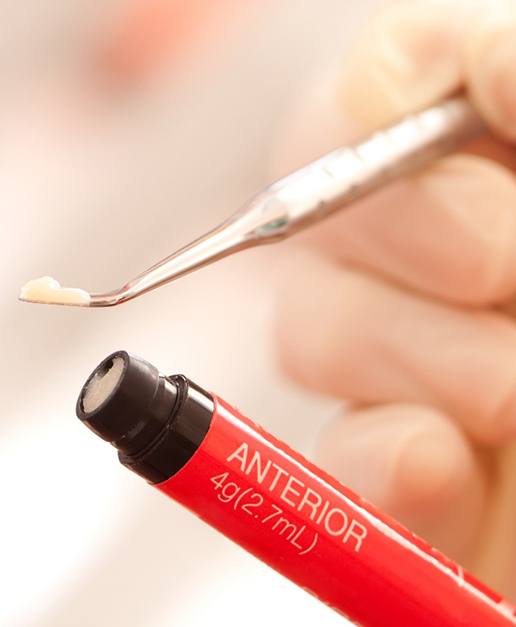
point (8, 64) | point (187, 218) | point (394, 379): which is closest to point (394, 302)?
Result: point (394, 379)

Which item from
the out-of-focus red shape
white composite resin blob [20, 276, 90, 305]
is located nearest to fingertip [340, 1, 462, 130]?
white composite resin blob [20, 276, 90, 305]

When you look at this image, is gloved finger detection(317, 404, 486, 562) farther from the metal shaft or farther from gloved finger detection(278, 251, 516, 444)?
the metal shaft

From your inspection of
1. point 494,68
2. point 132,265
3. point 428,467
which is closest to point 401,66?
point 494,68

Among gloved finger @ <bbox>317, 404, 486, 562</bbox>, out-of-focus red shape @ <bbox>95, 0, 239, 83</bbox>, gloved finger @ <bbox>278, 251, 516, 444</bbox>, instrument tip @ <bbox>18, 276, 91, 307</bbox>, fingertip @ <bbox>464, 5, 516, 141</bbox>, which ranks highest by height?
out-of-focus red shape @ <bbox>95, 0, 239, 83</bbox>

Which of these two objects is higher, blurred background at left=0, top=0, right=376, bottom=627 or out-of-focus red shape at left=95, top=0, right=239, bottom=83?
out-of-focus red shape at left=95, top=0, right=239, bottom=83

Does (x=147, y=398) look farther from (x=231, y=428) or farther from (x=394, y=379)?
(x=394, y=379)

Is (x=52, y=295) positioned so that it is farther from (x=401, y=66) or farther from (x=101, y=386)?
(x=401, y=66)

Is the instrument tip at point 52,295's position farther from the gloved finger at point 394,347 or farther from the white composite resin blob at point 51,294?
the gloved finger at point 394,347

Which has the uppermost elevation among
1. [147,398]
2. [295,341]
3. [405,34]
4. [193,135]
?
[193,135]
